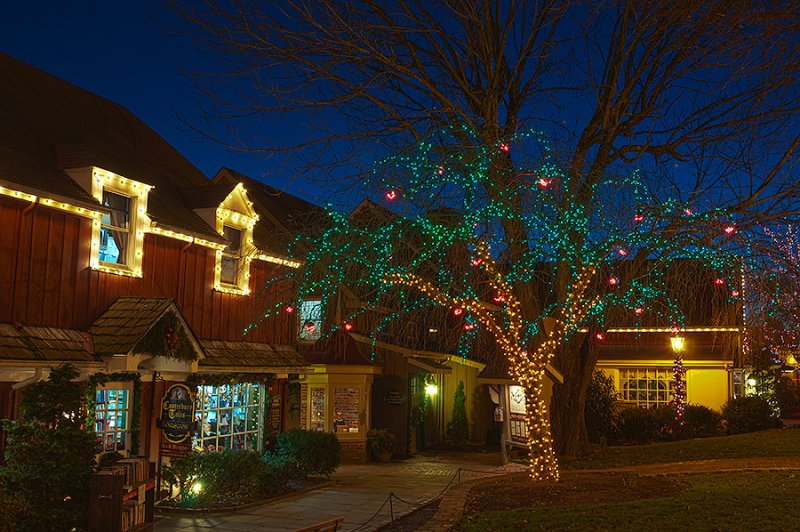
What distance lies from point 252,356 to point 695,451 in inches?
429

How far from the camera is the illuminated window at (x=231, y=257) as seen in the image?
60.6ft

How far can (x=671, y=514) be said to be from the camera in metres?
10.6

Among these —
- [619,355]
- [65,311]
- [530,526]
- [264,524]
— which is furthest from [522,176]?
[619,355]

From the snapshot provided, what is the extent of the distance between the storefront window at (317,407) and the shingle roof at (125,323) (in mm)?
10248

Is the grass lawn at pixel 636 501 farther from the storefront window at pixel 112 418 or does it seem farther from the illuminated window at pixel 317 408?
the illuminated window at pixel 317 408

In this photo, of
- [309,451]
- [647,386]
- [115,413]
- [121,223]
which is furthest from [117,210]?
[647,386]

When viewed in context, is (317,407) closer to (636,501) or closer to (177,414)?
(177,414)

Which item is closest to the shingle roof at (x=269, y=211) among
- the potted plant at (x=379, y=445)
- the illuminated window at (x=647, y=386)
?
the potted plant at (x=379, y=445)

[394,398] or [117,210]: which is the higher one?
[117,210]

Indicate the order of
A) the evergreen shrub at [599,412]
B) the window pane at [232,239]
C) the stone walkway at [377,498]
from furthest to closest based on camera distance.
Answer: the evergreen shrub at [599,412] < the window pane at [232,239] < the stone walkway at [377,498]

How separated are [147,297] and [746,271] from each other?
1054 centimetres

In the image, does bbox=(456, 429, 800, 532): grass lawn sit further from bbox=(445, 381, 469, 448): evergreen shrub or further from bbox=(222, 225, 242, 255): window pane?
bbox=(445, 381, 469, 448): evergreen shrub

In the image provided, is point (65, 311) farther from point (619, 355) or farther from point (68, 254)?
point (619, 355)

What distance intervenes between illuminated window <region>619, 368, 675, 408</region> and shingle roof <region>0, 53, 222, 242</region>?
18.8m
